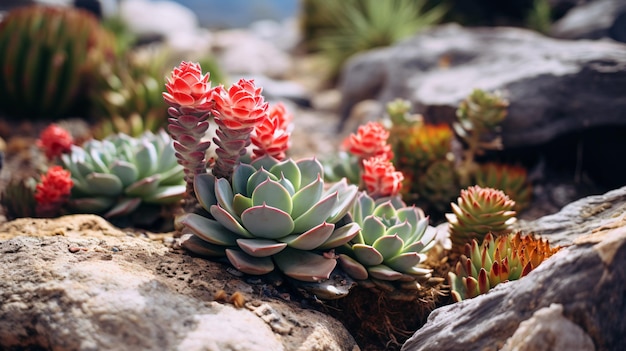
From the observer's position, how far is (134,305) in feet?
6.64

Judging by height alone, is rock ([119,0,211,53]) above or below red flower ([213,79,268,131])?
below

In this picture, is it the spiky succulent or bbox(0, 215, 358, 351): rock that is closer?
bbox(0, 215, 358, 351): rock

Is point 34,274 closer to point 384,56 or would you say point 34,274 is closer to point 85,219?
point 85,219

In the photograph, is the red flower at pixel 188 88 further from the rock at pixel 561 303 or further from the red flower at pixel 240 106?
the rock at pixel 561 303

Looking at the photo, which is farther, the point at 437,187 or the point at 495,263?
the point at 437,187

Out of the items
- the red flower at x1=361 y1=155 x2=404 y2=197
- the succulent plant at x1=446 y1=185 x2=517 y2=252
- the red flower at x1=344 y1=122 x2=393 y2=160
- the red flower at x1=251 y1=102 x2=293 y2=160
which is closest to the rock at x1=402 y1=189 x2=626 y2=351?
the succulent plant at x1=446 y1=185 x2=517 y2=252

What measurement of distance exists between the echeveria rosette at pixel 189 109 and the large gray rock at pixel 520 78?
2.59 metres

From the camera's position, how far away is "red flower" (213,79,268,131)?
238 cm

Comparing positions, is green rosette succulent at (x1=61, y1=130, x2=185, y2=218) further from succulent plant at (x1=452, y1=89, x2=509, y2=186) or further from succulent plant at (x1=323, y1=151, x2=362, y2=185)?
succulent plant at (x1=452, y1=89, x2=509, y2=186)

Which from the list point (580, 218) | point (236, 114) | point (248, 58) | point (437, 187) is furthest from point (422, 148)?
point (248, 58)

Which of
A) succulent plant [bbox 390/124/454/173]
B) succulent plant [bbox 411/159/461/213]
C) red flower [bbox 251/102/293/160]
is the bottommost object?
succulent plant [bbox 411/159/461/213]

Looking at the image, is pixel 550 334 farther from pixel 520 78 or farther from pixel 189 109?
pixel 520 78

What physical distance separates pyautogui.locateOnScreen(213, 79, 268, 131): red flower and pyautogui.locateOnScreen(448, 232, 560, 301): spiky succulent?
3.70 feet

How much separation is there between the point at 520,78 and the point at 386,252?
2487 millimetres
